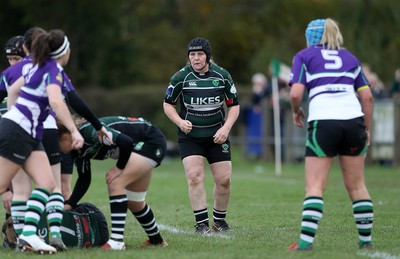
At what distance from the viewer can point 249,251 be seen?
8.07 m

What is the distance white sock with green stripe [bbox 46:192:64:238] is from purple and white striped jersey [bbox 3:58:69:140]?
0.62 metres

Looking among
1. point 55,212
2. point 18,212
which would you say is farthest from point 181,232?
point 18,212

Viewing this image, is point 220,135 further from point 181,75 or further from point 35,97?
point 35,97

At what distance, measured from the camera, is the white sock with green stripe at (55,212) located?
815 cm

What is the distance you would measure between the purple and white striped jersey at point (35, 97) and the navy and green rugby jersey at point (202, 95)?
227cm

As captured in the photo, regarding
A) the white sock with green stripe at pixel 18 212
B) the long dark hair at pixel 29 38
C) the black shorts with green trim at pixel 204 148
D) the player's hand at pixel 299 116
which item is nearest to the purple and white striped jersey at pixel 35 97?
the long dark hair at pixel 29 38

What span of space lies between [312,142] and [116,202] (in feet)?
6.25

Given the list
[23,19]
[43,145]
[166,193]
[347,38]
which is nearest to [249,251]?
[43,145]

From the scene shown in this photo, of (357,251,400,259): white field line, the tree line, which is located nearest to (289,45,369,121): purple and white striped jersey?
(357,251,400,259): white field line

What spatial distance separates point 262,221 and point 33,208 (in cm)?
368

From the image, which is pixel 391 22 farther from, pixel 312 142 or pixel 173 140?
pixel 312 142

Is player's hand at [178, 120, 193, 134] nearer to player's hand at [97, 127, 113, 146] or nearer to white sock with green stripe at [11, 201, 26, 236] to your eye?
player's hand at [97, 127, 113, 146]

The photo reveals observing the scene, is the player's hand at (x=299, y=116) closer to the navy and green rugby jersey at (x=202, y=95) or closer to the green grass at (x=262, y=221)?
the green grass at (x=262, y=221)

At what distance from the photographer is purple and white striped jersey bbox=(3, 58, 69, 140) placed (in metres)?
7.89
